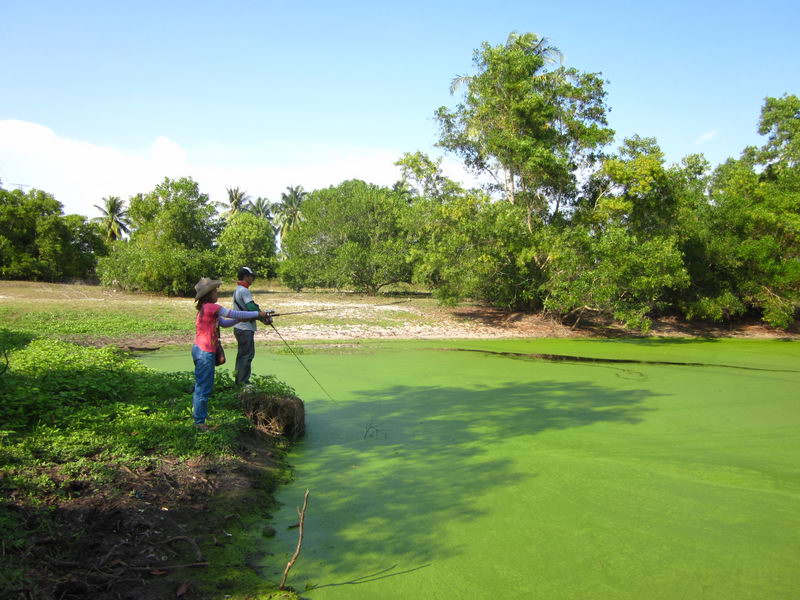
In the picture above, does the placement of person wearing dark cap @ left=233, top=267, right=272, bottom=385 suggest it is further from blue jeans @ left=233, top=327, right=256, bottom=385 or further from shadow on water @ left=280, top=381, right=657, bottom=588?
shadow on water @ left=280, top=381, right=657, bottom=588

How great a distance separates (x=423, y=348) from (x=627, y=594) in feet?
30.6

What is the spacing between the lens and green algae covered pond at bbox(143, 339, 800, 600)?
3197mm

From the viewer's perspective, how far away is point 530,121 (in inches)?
629

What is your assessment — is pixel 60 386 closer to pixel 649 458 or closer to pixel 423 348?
pixel 649 458

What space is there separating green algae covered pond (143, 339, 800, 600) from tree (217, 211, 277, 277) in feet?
52.9

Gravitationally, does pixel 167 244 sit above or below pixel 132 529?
above

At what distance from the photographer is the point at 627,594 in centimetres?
303

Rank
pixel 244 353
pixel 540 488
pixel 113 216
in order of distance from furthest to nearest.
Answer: pixel 113 216 < pixel 244 353 < pixel 540 488

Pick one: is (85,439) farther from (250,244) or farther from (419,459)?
(250,244)

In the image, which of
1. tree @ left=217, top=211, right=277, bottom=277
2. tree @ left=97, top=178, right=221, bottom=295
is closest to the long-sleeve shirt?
tree @ left=97, top=178, right=221, bottom=295

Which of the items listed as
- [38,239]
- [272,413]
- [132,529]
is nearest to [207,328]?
[272,413]

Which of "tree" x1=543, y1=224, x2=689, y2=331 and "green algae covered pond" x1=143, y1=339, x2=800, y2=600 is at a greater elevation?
"tree" x1=543, y1=224, x2=689, y2=331

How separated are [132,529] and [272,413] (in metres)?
2.40

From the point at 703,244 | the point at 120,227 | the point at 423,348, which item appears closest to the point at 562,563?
the point at 423,348
